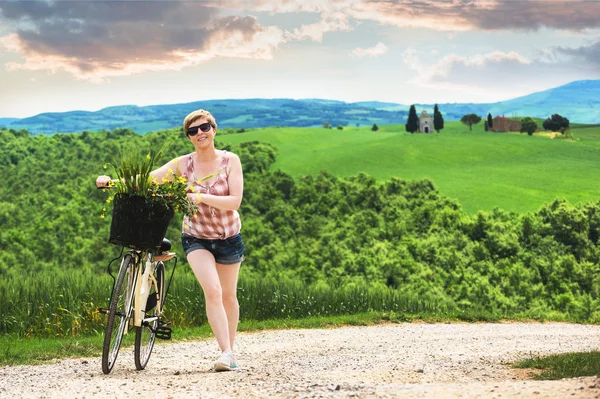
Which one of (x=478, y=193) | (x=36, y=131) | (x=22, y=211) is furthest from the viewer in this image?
(x=36, y=131)

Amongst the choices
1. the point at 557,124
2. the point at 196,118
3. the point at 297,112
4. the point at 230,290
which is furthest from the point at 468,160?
the point at 196,118

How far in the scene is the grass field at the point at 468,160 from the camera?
153 ft

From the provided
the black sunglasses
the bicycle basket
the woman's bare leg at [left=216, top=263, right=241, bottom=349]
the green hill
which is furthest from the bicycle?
→ the green hill

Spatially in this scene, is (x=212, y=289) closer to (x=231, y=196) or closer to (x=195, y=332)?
(x=231, y=196)

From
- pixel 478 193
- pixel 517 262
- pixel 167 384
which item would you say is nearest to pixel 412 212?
pixel 478 193

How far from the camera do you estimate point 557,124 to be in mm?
52062

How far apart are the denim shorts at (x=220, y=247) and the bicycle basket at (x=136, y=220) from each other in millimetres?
377

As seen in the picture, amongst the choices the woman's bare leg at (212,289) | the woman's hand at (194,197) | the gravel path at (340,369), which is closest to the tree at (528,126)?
the gravel path at (340,369)

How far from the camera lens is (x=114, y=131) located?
102 meters

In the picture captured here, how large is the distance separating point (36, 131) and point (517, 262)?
80.6 meters

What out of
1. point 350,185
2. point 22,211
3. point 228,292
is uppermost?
point 228,292

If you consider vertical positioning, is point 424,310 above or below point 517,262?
above

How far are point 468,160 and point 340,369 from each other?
47.0m

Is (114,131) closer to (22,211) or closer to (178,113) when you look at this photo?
(178,113)
